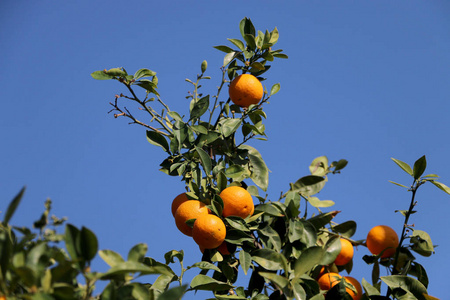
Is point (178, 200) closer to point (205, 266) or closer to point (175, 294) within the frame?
point (205, 266)

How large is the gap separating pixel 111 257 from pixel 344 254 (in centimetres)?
107

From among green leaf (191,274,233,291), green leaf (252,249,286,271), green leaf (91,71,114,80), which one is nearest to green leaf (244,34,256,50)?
green leaf (91,71,114,80)

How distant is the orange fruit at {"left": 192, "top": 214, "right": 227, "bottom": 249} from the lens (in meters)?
1.71

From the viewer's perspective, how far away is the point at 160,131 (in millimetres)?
2139

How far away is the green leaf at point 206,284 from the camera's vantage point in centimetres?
162

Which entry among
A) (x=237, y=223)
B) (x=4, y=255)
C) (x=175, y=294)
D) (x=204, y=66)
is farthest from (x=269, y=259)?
(x=204, y=66)

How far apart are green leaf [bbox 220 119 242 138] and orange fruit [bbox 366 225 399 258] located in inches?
28.3

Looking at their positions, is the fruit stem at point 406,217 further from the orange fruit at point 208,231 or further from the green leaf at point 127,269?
the green leaf at point 127,269

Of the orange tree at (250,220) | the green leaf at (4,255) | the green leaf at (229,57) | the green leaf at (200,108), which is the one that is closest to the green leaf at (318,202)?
the orange tree at (250,220)

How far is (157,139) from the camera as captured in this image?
2105mm

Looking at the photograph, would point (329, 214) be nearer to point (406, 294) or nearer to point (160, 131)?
point (406, 294)

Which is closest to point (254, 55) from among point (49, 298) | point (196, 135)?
point (196, 135)

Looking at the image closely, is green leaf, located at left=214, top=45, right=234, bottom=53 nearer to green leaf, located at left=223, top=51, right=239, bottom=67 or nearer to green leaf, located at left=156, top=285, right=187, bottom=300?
green leaf, located at left=223, top=51, right=239, bottom=67

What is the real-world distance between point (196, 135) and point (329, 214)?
2.36 feet
